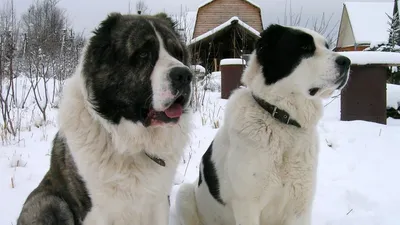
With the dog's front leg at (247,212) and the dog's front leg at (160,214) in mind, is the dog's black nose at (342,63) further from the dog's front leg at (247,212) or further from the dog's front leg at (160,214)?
the dog's front leg at (160,214)

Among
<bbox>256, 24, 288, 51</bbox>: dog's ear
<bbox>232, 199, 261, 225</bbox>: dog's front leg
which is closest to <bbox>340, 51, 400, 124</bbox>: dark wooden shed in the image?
<bbox>256, 24, 288, 51</bbox>: dog's ear

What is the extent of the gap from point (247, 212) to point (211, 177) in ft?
1.55

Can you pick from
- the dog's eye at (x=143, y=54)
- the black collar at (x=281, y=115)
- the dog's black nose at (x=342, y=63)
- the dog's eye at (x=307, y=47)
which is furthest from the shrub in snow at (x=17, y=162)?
the dog's black nose at (x=342, y=63)

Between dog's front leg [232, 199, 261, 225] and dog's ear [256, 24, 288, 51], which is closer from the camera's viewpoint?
dog's front leg [232, 199, 261, 225]

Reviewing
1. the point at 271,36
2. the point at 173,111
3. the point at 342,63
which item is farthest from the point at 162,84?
the point at 342,63

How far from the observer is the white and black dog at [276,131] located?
2.36m

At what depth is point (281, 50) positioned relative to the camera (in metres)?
2.52

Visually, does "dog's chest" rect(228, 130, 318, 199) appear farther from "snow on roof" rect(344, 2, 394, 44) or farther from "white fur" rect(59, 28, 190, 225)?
"snow on roof" rect(344, 2, 394, 44)

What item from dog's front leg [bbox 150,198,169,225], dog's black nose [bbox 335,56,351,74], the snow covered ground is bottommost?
the snow covered ground

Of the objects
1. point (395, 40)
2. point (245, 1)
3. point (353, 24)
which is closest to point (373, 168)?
point (395, 40)

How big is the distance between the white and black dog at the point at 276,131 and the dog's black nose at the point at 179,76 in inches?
28.3

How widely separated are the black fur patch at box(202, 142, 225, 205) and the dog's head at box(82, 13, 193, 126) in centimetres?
74

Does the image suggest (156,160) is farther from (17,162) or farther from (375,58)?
(375,58)

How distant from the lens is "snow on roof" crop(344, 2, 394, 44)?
30734 millimetres
